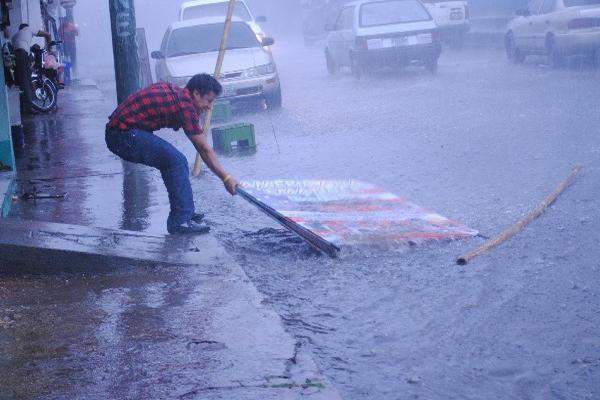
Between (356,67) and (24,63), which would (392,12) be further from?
(24,63)

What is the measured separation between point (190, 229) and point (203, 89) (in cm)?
105

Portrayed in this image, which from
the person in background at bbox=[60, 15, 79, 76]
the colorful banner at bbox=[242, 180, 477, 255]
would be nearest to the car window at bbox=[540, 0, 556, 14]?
the colorful banner at bbox=[242, 180, 477, 255]

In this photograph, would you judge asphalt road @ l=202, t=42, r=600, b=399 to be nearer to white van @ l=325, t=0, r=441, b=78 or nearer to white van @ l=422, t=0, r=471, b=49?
white van @ l=325, t=0, r=441, b=78

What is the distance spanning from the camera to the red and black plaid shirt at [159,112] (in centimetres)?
650

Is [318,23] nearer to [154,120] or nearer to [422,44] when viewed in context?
[422,44]

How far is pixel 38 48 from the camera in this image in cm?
1574

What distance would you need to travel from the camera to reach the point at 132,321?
4875mm

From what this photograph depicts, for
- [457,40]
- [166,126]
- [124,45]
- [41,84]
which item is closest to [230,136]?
[124,45]

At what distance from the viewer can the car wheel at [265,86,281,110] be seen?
15.9 meters

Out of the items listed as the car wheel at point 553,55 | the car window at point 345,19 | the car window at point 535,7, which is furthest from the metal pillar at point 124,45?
the car window at point 535,7

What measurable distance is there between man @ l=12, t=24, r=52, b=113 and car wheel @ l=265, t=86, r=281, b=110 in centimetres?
407

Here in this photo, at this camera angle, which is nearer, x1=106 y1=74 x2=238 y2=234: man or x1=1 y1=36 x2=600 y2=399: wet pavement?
x1=1 y1=36 x2=600 y2=399: wet pavement

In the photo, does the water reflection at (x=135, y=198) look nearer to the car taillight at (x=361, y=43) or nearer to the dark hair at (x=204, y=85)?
the dark hair at (x=204, y=85)

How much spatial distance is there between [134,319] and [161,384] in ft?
3.34
